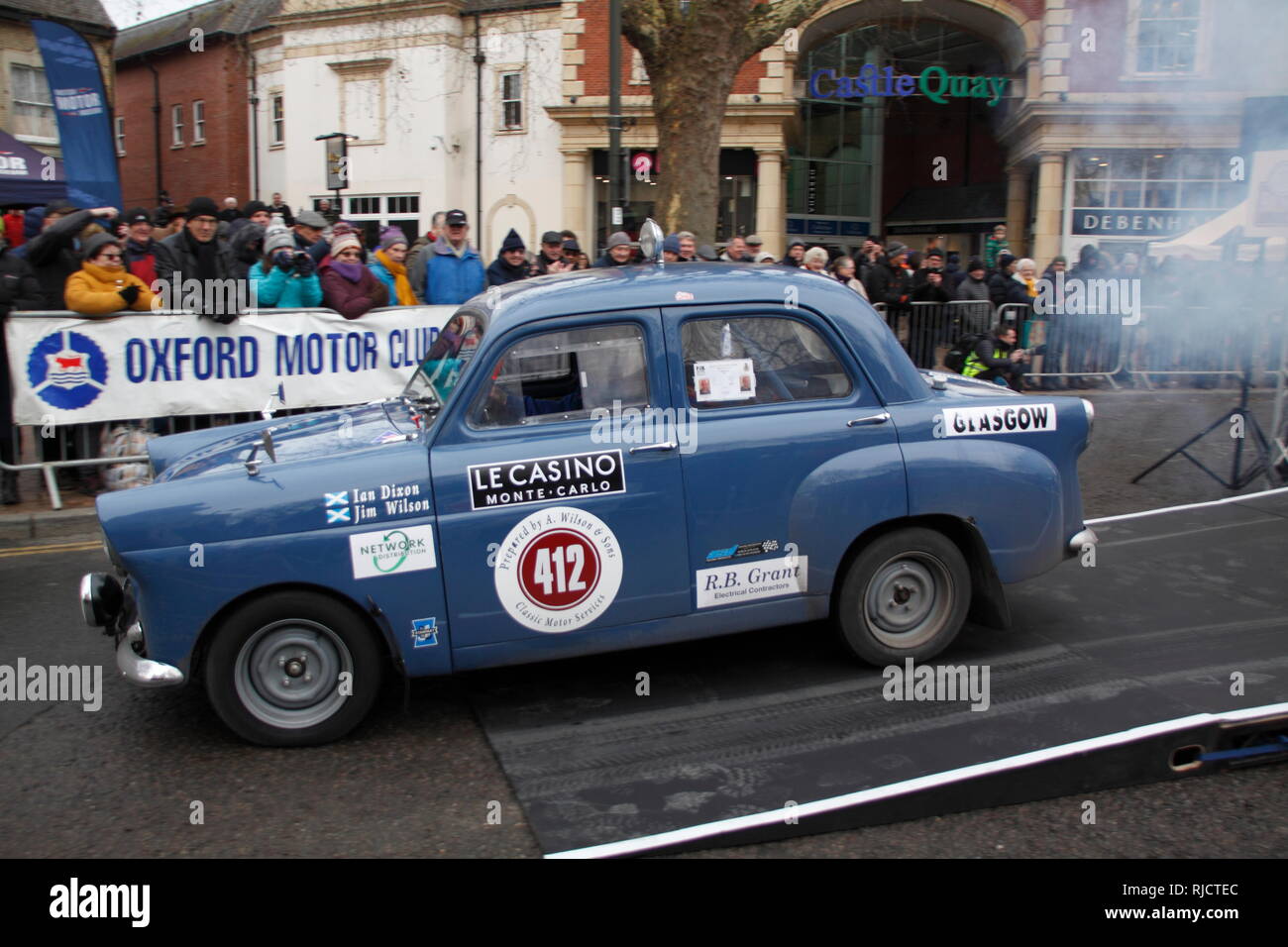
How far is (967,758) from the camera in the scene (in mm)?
4047

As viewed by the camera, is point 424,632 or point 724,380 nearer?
point 424,632

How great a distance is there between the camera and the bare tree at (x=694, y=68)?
33.7 feet

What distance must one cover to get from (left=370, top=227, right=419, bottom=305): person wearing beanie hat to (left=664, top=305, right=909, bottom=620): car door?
18.8ft

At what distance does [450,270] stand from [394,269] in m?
0.58

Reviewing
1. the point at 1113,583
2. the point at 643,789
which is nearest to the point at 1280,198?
the point at 1113,583

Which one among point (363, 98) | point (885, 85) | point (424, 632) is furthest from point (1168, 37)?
point (363, 98)

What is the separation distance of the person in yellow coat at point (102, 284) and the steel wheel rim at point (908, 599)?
6.34 metres

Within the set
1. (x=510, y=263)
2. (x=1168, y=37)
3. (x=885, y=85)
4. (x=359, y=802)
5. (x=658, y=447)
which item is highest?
(x=885, y=85)

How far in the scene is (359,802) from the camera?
391 centimetres

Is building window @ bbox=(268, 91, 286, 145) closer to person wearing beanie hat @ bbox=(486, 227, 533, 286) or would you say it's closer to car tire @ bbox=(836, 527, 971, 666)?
person wearing beanie hat @ bbox=(486, 227, 533, 286)

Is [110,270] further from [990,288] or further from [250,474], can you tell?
[990,288]

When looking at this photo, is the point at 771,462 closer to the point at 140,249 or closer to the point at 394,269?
the point at 394,269

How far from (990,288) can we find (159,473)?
447 inches
